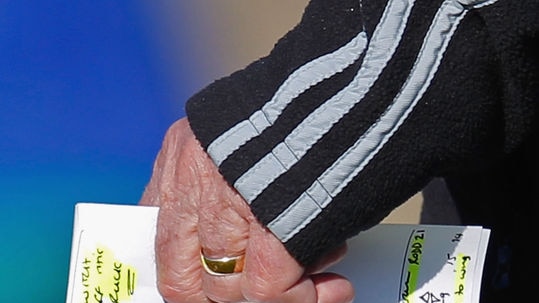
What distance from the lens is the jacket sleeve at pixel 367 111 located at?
25.7 inches

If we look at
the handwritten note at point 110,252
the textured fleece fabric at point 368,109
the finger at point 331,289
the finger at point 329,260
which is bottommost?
the finger at point 331,289

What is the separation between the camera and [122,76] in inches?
33.5

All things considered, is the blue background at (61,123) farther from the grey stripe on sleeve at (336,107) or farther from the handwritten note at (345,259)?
the grey stripe on sleeve at (336,107)

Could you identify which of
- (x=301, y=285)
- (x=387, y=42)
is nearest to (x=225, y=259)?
(x=301, y=285)

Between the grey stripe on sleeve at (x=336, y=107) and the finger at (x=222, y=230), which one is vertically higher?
the grey stripe on sleeve at (x=336, y=107)

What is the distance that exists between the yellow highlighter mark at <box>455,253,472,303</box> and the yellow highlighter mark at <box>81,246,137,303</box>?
11.8 inches

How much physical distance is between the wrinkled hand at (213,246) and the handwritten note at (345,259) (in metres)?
0.02

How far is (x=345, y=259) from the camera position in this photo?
2.47 feet

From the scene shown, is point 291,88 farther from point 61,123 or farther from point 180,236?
point 61,123

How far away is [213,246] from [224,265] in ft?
0.06

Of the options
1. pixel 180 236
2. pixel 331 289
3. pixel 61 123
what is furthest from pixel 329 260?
pixel 61 123

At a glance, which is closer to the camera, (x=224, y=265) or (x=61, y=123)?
(x=224, y=265)

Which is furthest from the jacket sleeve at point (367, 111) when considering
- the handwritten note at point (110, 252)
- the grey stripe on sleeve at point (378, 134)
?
the handwritten note at point (110, 252)

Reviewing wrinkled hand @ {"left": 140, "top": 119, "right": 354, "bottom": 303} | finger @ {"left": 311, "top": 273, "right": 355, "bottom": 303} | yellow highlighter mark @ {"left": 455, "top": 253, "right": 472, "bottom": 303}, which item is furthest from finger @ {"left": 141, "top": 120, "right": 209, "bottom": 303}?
yellow highlighter mark @ {"left": 455, "top": 253, "right": 472, "bottom": 303}
